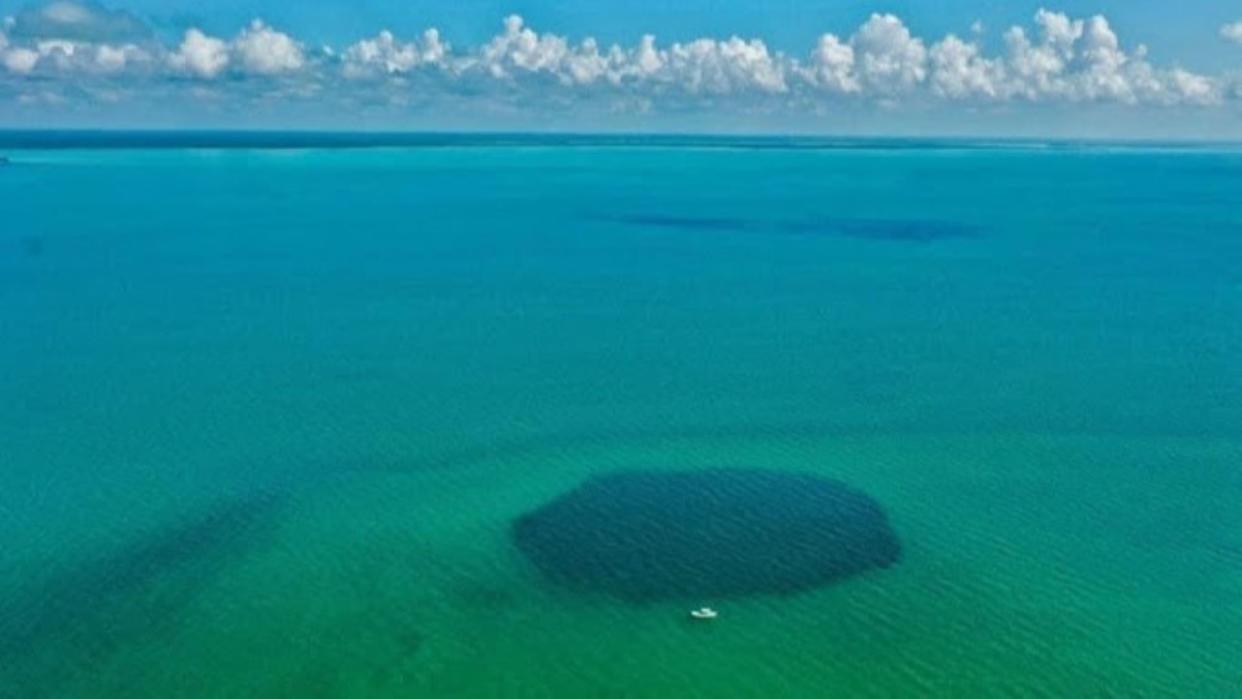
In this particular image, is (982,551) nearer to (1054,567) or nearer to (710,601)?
(1054,567)

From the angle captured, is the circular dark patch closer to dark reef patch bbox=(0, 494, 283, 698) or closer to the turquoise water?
the turquoise water

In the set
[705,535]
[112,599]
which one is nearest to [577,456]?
[705,535]

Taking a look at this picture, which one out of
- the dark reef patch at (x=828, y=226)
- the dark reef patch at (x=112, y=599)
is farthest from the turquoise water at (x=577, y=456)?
the dark reef patch at (x=828, y=226)

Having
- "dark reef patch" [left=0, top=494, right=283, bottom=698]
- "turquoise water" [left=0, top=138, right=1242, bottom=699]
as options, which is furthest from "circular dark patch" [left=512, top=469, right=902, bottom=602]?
"dark reef patch" [left=0, top=494, right=283, bottom=698]

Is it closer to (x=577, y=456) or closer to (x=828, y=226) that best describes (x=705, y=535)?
(x=577, y=456)

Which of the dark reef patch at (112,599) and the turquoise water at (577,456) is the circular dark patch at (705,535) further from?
the dark reef patch at (112,599)

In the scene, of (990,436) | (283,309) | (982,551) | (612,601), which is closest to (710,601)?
(612,601)
